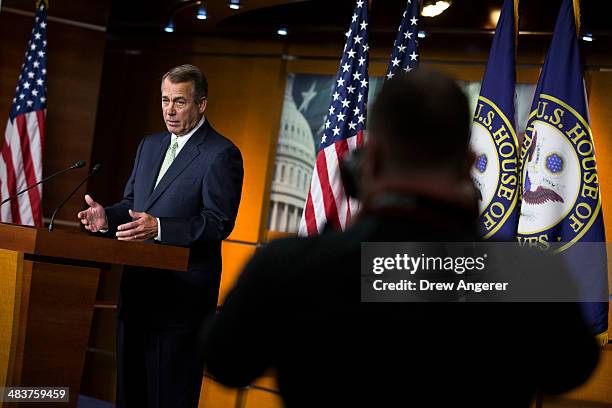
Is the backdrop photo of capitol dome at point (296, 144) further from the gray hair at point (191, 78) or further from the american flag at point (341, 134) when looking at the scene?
the gray hair at point (191, 78)

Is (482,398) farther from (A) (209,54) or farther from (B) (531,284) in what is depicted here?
(A) (209,54)

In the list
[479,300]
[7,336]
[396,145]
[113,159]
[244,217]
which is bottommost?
[7,336]

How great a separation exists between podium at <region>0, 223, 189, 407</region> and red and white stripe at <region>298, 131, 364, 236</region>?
5.09 feet

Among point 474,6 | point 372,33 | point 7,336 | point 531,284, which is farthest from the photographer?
point 372,33

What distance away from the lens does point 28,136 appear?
229 inches

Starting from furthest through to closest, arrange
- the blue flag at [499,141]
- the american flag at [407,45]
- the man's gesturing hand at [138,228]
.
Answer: the american flag at [407,45] → the blue flag at [499,141] → the man's gesturing hand at [138,228]

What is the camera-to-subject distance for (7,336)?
9.63ft

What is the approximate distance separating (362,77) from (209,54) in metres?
2.06

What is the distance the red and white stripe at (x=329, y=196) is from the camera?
14.7 feet

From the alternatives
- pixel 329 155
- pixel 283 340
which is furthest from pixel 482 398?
pixel 329 155

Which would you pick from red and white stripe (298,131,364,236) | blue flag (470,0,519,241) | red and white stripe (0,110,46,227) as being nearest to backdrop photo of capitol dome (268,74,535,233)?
red and white stripe (298,131,364,236)

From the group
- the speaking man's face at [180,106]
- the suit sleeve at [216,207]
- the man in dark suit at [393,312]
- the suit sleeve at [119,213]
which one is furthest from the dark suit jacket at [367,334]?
the speaking man's face at [180,106]

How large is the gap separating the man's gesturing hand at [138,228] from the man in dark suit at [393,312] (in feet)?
6.28

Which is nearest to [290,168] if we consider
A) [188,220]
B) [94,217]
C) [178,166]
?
[178,166]
